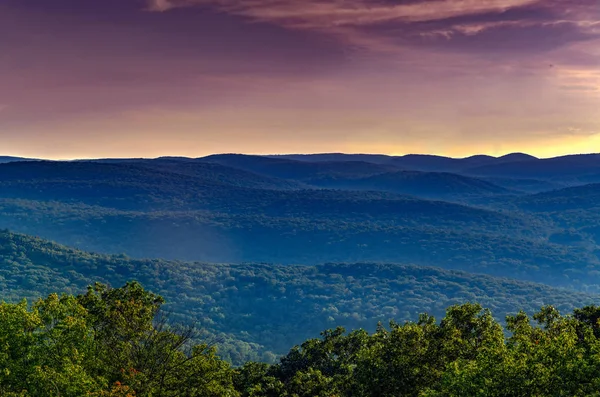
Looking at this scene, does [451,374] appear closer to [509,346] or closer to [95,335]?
[509,346]

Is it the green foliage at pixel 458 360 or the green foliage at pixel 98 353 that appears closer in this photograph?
the green foliage at pixel 458 360

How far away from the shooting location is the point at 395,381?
3434cm

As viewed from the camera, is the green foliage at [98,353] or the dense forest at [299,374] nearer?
the dense forest at [299,374]

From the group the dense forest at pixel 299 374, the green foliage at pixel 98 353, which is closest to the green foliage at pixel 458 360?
the dense forest at pixel 299 374

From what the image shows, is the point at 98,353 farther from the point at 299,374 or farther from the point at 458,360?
the point at 458,360

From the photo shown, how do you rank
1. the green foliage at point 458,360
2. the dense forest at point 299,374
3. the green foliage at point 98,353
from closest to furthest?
the green foliage at point 458,360, the dense forest at point 299,374, the green foliage at point 98,353

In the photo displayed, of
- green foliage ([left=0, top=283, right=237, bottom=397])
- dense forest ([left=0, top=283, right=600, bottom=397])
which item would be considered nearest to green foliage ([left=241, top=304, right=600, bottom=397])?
dense forest ([left=0, top=283, right=600, bottom=397])

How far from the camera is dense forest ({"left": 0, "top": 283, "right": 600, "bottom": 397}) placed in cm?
2506

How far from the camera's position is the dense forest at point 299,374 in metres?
25.1

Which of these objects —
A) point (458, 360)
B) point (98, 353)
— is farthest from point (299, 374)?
point (98, 353)

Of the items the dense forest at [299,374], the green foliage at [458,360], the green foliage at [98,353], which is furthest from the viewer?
the green foliage at [98,353]

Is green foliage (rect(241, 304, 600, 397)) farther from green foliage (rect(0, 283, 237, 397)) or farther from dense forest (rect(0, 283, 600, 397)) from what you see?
green foliage (rect(0, 283, 237, 397))

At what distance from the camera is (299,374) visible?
4234 centimetres

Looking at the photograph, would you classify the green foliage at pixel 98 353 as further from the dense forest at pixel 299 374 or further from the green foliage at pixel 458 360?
the green foliage at pixel 458 360
